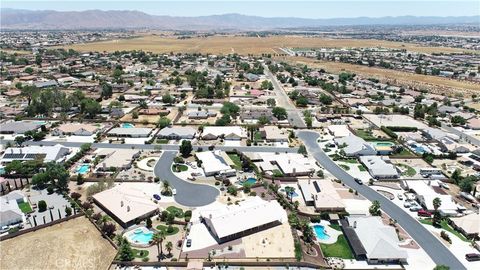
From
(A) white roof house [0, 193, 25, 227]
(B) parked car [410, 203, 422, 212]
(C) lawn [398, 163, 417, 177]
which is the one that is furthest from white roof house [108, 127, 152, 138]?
(B) parked car [410, 203, 422, 212]

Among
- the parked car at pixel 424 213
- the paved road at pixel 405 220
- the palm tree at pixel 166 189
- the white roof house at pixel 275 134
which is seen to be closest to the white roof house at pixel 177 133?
the white roof house at pixel 275 134

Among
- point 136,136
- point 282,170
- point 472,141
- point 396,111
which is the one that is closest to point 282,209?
point 282,170

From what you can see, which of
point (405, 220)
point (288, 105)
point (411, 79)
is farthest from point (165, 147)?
point (411, 79)

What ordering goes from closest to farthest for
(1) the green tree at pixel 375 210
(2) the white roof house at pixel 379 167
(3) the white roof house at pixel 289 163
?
(1) the green tree at pixel 375 210, (2) the white roof house at pixel 379 167, (3) the white roof house at pixel 289 163

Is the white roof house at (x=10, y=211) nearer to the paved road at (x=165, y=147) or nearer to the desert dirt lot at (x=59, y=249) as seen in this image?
the desert dirt lot at (x=59, y=249)

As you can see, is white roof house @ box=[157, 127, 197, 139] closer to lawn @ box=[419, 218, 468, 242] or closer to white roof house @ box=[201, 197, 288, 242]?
white roof house @ box=[201, 197, 288, 242]

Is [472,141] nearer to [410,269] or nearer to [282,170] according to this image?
[282,170]

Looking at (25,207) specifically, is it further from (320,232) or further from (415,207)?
(415,207)

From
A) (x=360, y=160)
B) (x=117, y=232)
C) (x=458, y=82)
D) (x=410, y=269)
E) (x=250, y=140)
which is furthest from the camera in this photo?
(x=458, y=82)
